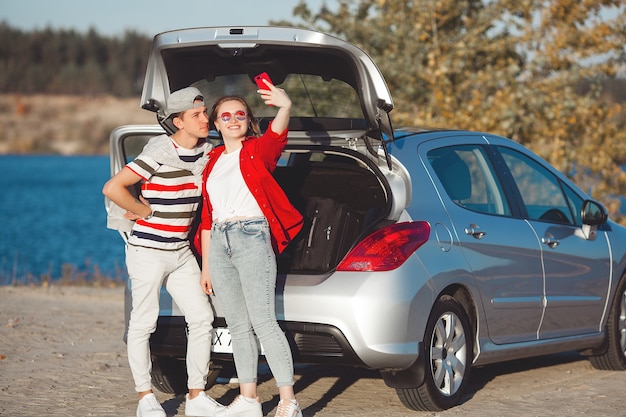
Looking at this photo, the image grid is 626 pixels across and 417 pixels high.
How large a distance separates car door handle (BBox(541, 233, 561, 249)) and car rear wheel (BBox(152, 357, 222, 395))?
7.63 feet

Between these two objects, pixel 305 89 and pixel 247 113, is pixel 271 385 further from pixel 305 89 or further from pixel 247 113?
pixel 247 113

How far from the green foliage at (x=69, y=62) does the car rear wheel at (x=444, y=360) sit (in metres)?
139

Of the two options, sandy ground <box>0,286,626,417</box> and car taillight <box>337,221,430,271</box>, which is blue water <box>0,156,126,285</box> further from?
car taillight <box>337,221,430,271</box>

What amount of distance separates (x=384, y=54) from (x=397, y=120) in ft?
4.99

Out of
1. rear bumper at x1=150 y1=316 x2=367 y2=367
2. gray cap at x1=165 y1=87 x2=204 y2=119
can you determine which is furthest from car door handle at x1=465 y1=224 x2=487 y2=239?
gray cap at x1=165 y1=87 x2=204 y2=119

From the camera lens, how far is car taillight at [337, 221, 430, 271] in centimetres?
621

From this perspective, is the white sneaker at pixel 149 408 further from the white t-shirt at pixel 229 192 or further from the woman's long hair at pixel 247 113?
the woman's long hair at pixel 247 113

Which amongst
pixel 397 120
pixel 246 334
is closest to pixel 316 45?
pixel 246 334

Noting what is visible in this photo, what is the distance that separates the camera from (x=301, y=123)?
7.15 metres

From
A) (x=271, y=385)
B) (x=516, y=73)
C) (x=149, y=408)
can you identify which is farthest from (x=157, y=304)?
(x=516, y=73)

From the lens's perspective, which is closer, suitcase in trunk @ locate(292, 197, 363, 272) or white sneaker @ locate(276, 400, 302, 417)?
white sneaker @ locate(276, 400, 302, 417)

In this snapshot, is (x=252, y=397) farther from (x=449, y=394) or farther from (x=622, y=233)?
(x=622, y=233)

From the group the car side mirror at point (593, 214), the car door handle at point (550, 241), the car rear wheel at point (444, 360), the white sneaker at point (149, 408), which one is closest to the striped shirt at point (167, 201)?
the white sneaker at point (149, 408)

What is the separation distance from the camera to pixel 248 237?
6.04m
